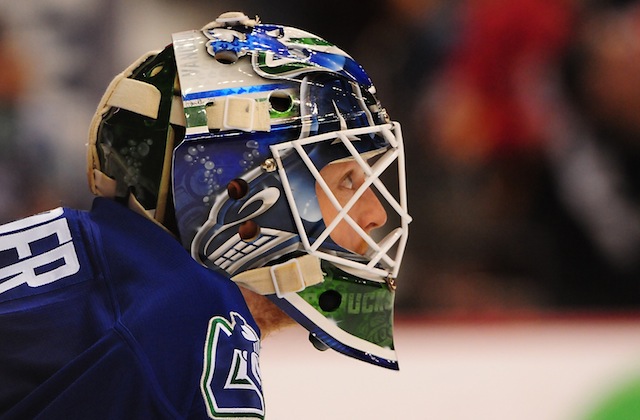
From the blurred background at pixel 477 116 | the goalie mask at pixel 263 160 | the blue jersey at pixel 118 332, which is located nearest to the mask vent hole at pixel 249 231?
the goalie mask at pixel 263 160

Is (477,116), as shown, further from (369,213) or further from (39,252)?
(39,252)

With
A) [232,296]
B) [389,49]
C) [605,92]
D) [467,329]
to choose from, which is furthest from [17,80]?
[605,92]

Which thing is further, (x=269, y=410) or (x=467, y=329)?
(x=467, y=329)

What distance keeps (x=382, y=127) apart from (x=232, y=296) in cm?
37

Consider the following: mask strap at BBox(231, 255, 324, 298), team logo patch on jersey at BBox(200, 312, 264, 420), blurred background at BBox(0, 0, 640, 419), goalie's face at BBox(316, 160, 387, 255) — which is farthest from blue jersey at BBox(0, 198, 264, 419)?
blurred background at BBox(0, 0, 640, 419)

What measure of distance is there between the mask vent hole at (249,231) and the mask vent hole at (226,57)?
254 millimetres

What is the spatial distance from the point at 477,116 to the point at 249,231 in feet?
6.16

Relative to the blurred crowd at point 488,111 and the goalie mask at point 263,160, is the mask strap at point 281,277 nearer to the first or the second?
the goalie mask at point 263,160

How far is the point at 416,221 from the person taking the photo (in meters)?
2.97

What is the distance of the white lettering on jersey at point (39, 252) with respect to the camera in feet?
3.65

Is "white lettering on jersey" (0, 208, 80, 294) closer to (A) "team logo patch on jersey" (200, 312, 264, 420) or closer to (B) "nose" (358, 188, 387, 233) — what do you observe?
(A) "team logo patch on jersey" (200, 312, 264, 420)

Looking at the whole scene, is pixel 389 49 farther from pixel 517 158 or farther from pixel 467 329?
pixel 467 329

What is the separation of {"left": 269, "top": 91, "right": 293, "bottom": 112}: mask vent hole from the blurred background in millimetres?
1589

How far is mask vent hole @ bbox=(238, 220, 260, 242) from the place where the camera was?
4.17 feet
